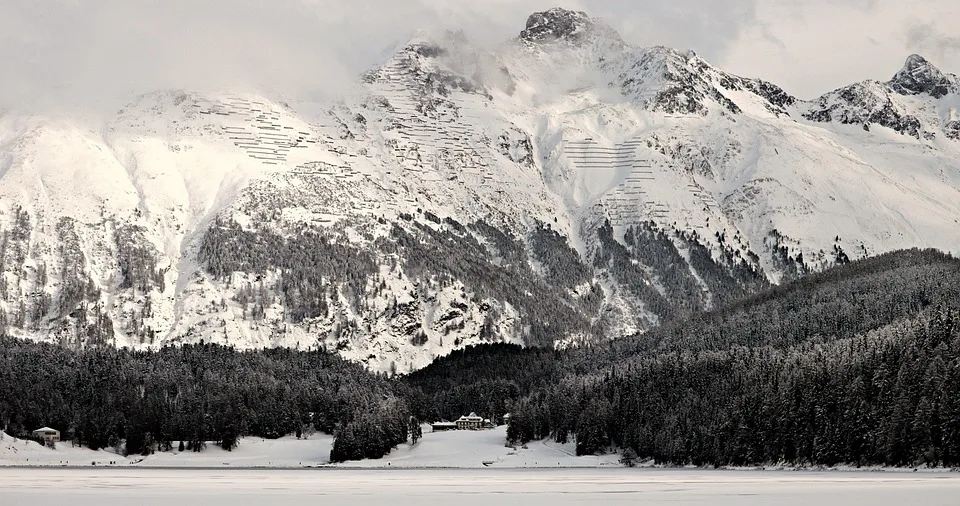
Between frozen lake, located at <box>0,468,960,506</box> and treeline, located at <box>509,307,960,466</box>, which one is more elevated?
treeline, located at <box>509,307,960,466</box>

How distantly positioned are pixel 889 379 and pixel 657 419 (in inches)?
2111

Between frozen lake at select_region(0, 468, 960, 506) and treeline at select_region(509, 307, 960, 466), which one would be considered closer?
frozen lake at select_region(0, 468, 960, 506)

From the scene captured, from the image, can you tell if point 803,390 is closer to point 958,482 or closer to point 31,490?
point 958,482

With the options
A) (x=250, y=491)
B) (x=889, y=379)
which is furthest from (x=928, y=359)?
(x=250, y=491)

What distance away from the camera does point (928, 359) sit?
133 meters

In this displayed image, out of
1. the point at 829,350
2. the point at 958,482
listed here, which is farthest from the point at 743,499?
the point at 829,350

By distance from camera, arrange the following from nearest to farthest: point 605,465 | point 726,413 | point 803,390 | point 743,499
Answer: point 743,499 → point 803,390 → point 726,413 → point 605,465

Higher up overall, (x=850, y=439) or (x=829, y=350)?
(x=829, y=350)

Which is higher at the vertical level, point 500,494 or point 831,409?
point 831,409

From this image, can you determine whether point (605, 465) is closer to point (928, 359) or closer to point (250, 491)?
point (928, 359)

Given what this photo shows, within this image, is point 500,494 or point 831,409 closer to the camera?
point 500,494

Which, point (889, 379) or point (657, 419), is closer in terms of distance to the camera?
point (889, 379)

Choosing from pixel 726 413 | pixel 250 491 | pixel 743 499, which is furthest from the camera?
pixel 726 413

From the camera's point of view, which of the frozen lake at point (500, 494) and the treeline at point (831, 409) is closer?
the frozen lake at point (500, 494)
